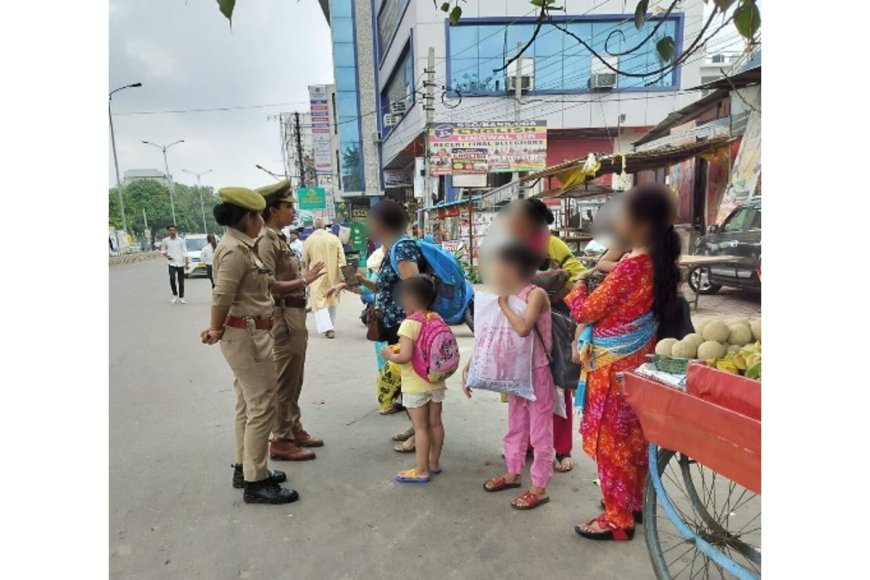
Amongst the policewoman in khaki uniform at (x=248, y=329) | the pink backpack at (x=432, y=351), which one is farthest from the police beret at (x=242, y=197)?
the pink backpack at (x=432, y=351)

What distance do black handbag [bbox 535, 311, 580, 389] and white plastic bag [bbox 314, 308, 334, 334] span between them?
470 centimetres

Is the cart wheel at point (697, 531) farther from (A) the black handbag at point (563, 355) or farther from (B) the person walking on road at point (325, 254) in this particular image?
(B) the person walking on road at point (325, 254)

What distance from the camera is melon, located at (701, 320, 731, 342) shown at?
1718 mm

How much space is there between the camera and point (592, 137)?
19766 mm

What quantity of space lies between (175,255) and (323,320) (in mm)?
5349

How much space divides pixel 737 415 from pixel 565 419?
1.67m

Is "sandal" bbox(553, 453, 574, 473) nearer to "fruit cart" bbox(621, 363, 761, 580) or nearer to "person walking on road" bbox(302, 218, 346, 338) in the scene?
"fruit cart" bbox(621, 363, 761, 580)

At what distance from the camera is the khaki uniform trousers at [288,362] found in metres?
3.22

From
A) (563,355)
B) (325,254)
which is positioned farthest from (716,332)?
(325,254)

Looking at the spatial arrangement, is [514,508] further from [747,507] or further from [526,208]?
[526,208]

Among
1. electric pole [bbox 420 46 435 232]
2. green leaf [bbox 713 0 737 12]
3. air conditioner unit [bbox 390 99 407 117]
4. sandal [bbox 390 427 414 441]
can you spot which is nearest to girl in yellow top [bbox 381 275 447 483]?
sandal [bbox 390 427 414 441]

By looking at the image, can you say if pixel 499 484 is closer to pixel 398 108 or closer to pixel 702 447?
pixel 702 447

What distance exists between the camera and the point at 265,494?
2699 mm

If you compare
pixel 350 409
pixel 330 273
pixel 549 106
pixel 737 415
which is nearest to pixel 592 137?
pixel 549 106
